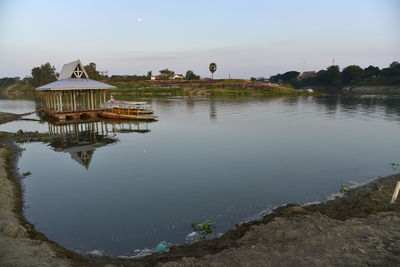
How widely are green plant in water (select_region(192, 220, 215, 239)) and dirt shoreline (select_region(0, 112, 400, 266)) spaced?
0.85 metres

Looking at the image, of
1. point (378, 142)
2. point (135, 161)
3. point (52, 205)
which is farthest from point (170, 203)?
point (378, 142)

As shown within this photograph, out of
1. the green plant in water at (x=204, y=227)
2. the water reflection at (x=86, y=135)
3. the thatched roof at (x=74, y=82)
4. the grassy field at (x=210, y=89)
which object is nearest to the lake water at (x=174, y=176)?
the water reflection at (x=86, y=135)

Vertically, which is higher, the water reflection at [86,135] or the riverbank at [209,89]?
the riverbank at [209,89]

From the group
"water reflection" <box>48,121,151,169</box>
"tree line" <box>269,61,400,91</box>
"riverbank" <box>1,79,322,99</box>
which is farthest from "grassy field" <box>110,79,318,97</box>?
"water reflection" <box>48,121,151,169</box>

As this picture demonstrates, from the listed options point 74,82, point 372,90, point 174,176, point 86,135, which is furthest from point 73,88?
point 372,90

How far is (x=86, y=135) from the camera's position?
1268 inches

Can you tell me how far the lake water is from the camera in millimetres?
12211

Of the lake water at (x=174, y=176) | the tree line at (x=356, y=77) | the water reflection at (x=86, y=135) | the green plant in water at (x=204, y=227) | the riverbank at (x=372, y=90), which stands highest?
the tree line at (x=356, y=77)

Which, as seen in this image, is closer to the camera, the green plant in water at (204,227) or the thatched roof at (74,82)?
the green plant in water at (204,227)

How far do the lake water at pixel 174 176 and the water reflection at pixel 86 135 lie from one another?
123 mm

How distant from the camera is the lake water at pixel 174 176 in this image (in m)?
12.2

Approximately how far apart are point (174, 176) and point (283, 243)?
403 inches

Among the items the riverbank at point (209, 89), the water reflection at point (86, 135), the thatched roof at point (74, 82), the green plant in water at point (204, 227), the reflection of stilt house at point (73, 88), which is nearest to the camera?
the green plant in water at point (204, 227)

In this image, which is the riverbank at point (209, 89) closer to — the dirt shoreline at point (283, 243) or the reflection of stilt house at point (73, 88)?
the reflection of stilt house at point (73, 88)
